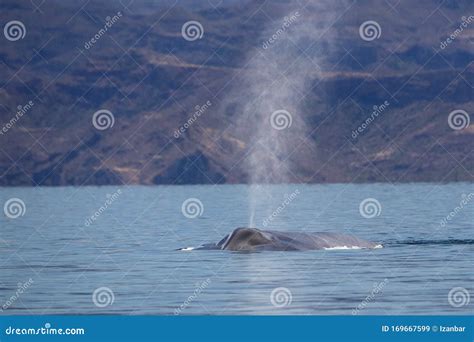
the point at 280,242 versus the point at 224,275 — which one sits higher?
the point at 280,242

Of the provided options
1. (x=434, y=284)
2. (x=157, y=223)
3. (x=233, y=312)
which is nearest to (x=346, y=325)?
(x=233, y=312)

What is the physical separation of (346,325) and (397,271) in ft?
59.8

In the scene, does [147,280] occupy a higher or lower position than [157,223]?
lower

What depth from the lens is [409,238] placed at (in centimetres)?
6788

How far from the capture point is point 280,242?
195ft

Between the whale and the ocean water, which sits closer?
the ocean water

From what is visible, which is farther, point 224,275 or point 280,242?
point 280,242

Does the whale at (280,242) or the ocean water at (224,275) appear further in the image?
the whale at (280,242)

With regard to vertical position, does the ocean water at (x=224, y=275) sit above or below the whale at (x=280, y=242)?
below

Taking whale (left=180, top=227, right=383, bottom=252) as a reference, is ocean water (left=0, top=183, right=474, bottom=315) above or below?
below

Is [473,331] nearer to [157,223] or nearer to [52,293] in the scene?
[52,293]

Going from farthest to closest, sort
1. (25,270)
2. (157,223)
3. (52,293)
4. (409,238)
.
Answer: (157,223) → (409,238) → (25,270) → (52,293)

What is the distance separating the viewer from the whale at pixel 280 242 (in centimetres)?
5891

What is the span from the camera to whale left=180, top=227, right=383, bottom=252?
193 feet
